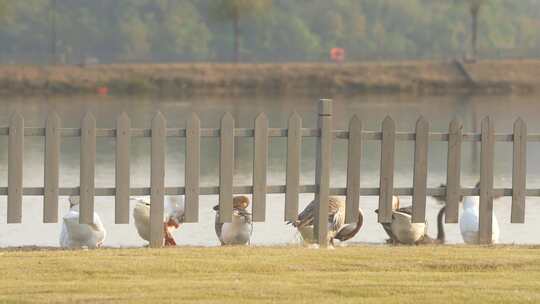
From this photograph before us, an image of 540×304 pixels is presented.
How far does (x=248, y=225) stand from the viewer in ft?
53.7

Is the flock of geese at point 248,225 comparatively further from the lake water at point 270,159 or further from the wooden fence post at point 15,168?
the lake water at point 270,159

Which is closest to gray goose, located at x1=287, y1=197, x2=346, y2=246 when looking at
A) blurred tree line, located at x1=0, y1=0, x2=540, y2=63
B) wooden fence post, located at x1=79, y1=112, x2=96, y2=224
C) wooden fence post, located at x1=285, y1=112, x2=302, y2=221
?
wooden fence post, located at x1=285, y1=112, x2=302, y2=221

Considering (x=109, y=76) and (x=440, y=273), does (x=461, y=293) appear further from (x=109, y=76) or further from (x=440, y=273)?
(x=109, y=76)

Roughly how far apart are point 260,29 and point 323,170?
422 ft

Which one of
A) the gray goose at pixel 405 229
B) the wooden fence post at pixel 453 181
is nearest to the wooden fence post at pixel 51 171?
the gray goose at pixel 405 229

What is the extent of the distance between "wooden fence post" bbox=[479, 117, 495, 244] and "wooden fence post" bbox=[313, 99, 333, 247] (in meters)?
1.60

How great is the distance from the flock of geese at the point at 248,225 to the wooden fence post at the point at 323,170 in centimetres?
17

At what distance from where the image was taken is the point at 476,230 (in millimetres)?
16312

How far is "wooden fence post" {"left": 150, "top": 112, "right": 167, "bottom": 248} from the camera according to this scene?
48.6 ft

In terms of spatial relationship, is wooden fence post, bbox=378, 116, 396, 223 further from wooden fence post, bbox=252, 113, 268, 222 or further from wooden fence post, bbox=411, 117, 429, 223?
wooden fence post, bbox=252, 113, 268, 222

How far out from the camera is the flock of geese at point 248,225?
15.8 meters

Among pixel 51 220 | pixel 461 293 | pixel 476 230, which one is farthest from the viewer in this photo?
pixel 476 230

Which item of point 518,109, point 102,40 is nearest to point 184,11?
point 102,40

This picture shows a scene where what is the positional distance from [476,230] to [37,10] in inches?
5124
